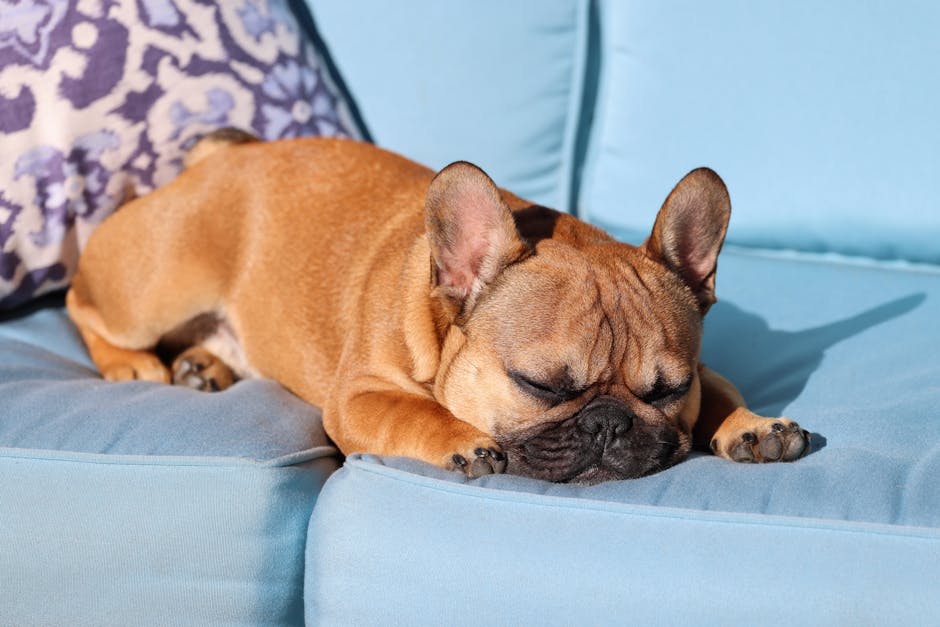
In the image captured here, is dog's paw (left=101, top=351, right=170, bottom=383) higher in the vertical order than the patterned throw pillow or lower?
lower

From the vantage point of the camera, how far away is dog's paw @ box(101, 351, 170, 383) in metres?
2.67

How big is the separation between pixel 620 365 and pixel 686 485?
25 centimetres

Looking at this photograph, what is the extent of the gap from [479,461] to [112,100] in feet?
5.50

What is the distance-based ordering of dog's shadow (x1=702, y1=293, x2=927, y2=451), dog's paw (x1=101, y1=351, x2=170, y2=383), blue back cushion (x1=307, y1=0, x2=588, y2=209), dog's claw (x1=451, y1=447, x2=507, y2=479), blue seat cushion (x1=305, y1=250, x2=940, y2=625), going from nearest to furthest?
blue seat cushion (x1=305, y1=250, x2=940, y2=625) → dog's claw (x1=451, y1=447, x2=507, y2=479) → dog's shadow (x1=702, y1=293, x2=927, y2=451) → dog's paw (x1=101, y1=351, x2=170, y2=383) → blue back cushion (x1=307, y1=0, x2=588, y2=209)

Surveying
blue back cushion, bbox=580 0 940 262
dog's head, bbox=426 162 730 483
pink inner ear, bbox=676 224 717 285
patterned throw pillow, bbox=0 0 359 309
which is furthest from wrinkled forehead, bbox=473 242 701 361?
patterned throw pillow, bbox=0 0 359 309

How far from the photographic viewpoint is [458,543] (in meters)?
1.73

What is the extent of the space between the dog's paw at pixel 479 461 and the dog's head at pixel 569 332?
0.12ft

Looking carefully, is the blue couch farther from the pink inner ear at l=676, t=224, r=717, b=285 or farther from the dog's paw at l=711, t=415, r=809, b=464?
the pink inner ear at l=676, t=224, r=717, b=285

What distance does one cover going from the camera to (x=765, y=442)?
76.9 inches

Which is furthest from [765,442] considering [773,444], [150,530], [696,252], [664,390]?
[150,530]

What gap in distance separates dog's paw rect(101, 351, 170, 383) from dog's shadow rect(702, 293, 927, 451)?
1.45 metres

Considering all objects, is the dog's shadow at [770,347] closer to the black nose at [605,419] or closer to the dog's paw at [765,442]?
the dog's paw at [765,442]

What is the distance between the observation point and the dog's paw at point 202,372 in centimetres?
276

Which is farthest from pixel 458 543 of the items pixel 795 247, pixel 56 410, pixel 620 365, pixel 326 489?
pixel 795 247
